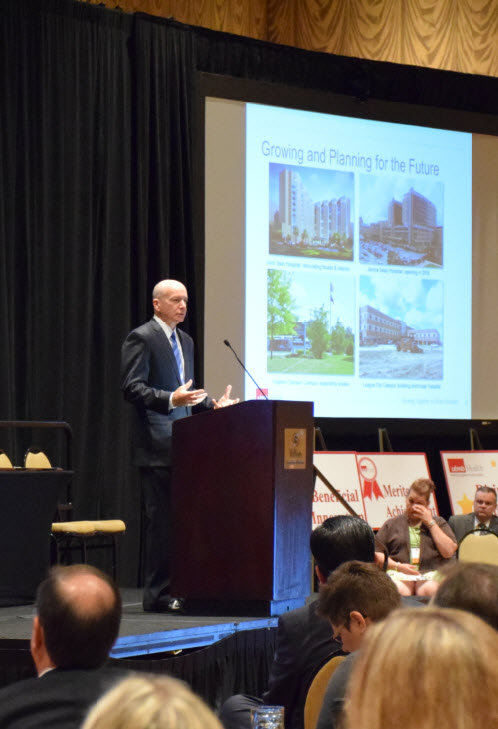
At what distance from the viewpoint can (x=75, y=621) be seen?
177cm

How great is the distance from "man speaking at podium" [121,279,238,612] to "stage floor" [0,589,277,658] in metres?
0.18

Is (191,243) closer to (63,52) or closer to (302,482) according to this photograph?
(63,52)

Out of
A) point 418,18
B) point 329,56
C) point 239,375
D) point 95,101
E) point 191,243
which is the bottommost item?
point 239,375

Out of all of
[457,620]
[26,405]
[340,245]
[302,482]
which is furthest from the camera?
[340,245]

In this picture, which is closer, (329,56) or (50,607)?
(50,607)

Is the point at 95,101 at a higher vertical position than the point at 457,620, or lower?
higher

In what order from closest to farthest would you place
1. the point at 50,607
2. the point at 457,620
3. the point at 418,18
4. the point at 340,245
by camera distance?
the point at 457,620 → the point at 50,607 → the point at 340,245 → the point at 418,18

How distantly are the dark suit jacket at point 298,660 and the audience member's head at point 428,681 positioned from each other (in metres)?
1.65

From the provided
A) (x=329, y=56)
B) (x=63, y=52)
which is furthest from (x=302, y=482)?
(x=329, y=56)

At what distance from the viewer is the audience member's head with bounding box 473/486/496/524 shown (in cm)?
678

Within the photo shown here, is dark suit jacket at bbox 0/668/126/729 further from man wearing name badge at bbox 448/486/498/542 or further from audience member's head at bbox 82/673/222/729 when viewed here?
man wearing name badge at bbox 448/486/498/542

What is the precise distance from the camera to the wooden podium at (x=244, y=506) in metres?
4.04

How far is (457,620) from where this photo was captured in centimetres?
104

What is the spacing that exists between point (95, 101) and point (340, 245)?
6.58ft
